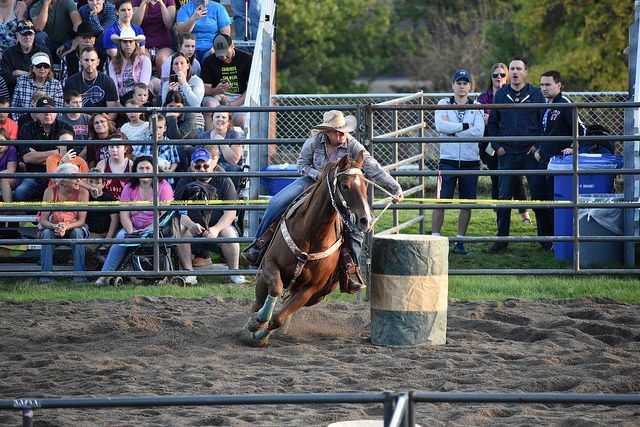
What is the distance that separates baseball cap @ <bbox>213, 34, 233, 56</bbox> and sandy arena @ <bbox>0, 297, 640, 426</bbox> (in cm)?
466

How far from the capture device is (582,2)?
24141mm

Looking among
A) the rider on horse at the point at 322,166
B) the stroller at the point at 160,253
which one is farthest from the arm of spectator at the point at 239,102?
the rider on horse at the point at 322,166

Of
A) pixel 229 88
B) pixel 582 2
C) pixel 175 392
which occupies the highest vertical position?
pixel 582 2

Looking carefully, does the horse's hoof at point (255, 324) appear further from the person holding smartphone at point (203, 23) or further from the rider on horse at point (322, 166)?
the person holding smartphone at point (203, 23)

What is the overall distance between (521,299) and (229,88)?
5.64 m

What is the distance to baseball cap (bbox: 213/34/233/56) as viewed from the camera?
486 inches

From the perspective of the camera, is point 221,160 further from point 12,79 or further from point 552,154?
point 552,154

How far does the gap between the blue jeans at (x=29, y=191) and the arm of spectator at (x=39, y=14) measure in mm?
3191

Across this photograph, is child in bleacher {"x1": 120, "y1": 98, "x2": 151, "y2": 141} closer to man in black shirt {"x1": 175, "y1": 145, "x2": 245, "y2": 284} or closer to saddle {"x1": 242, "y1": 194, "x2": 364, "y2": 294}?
man in black shirt {"x1": 175, "y1": 145, "x2": 245, "y2": 284}

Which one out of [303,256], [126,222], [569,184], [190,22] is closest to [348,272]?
[303,256]

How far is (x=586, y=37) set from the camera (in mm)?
23969

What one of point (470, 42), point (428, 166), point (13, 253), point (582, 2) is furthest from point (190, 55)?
point (470, 42)

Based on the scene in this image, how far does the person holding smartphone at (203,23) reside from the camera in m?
13.1

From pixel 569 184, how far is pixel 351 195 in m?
5.55
